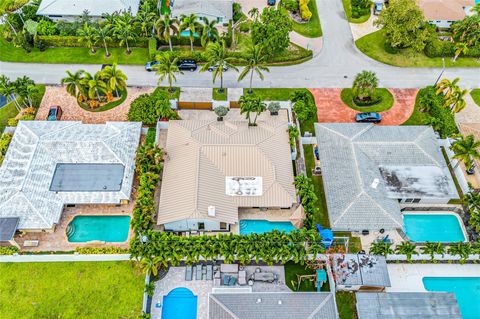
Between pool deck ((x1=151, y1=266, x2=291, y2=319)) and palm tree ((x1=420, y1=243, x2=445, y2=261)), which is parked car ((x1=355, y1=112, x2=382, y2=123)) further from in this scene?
pool deck ((x1=151, y1=266, x2=291, y2=319))

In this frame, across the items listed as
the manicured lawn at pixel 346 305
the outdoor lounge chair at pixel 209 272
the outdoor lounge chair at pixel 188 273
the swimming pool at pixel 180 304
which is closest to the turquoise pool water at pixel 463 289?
the manicured lawn at pixel 346 305

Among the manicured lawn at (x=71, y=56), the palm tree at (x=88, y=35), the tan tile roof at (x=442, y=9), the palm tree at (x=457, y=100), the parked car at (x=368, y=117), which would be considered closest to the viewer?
the palm tree at (x=457, y=100)

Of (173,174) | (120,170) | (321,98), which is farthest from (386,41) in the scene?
(120,170)

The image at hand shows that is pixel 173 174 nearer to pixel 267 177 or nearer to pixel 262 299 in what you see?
pixel 267 177

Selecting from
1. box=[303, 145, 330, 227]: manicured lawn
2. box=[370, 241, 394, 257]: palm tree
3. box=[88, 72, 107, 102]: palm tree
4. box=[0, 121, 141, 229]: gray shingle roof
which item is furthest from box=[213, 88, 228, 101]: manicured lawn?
box=[370, 241, 394, 257]: palm tree

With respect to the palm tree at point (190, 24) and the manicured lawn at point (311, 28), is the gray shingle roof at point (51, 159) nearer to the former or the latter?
the palm tree at point (190, 24)

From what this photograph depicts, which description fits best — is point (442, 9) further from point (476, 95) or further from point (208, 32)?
point (208, 32)
